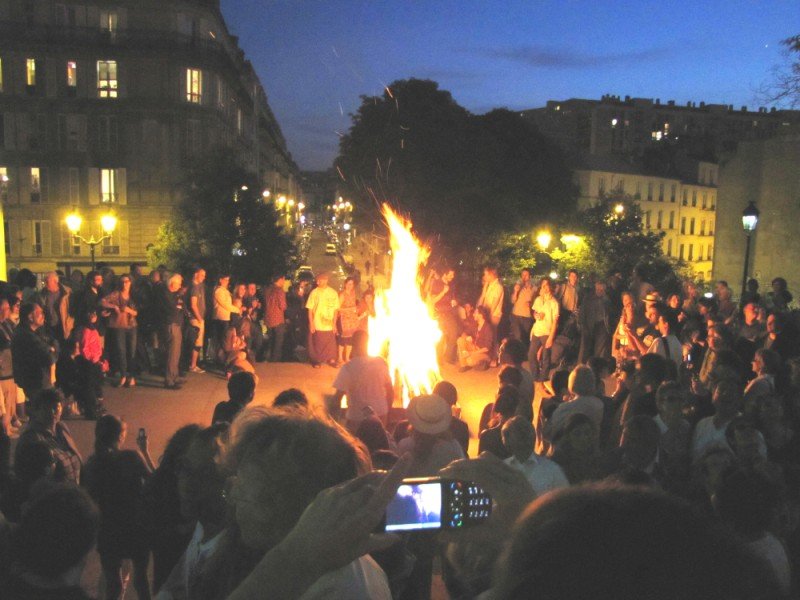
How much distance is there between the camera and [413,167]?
116 feet

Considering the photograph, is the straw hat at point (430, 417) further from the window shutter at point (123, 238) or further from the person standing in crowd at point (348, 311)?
the window shutter at point (123, 238)

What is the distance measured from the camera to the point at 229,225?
2845 cm

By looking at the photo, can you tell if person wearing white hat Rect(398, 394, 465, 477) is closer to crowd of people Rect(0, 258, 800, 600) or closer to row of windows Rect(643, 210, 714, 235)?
crowd of people Rect(0, 258, 800, 600)

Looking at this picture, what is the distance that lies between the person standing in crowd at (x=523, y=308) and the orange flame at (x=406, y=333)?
2148mm

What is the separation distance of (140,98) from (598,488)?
43.8 m

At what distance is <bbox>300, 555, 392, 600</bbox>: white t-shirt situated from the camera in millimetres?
1691

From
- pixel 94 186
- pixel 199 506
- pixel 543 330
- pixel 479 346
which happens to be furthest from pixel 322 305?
pixel 94 186

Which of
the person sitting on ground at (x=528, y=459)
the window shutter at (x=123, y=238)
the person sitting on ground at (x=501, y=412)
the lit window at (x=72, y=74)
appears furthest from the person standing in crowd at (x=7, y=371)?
the lit window at (x=72, y=74)

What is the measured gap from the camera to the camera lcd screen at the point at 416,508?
224 centimetres

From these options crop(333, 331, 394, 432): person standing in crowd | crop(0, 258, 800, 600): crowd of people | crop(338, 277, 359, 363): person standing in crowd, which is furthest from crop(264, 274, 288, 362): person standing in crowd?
crop(333, 331, 394, 432): person standing in crowd

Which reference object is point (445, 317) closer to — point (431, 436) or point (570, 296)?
point (570, 296)

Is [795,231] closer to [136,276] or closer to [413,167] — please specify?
[413,167]

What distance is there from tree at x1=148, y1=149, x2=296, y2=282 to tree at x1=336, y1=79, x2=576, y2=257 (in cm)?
844

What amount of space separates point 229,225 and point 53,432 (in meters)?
23.3
